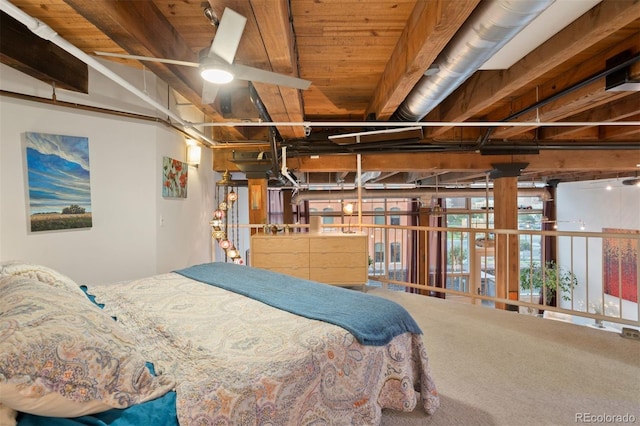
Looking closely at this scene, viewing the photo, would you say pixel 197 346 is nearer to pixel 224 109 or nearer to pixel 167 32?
pixel 167 32

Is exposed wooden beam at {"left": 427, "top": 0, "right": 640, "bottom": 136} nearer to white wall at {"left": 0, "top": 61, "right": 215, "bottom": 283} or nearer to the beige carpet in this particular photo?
the beige carpet

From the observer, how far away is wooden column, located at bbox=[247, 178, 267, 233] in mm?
4711

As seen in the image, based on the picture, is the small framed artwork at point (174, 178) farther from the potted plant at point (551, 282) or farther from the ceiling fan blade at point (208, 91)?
the potted plant at point (551, 282)

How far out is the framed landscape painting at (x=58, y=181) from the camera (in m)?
2.44

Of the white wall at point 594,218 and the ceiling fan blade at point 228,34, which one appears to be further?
the white wall at point 594,218

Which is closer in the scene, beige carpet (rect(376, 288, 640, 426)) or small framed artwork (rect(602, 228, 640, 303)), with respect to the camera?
beige carpet (rect(376, 288, 640, 426))

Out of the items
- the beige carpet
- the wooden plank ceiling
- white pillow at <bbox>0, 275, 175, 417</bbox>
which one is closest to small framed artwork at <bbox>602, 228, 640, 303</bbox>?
the wooden plank ceiling

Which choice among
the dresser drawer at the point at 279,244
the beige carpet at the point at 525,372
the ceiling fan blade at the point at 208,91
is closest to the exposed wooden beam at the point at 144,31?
the ceiling fan blade at the point at 208,91

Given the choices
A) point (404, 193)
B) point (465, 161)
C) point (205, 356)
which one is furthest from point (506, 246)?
point (205, 356)

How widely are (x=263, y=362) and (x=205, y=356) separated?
0.23 metres

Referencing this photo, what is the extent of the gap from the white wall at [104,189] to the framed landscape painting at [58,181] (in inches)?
1.9

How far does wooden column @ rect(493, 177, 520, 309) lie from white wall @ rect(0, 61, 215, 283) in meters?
4.06

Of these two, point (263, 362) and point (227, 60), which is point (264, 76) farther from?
point (263, 362)

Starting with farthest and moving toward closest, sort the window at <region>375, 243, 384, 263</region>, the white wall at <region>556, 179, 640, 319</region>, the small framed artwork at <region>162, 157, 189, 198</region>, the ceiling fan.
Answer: the window at <region>375, 243, 384, 263</region>
the white wall at <region>556, 179, 640, 319</region>
the small framed artwork at <region>162, 157, 189, 198</region>
the ceiling fan
